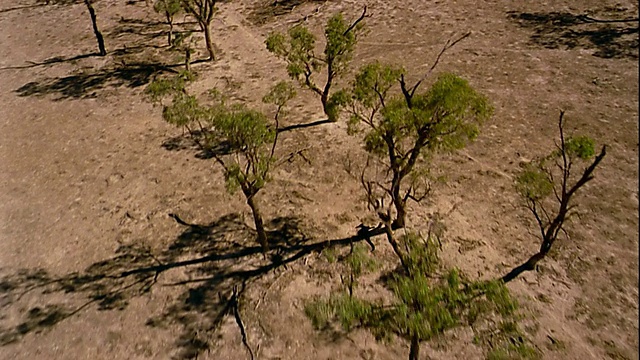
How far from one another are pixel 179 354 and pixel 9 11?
34.7 meters

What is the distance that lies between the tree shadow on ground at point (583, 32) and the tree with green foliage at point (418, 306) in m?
16.6

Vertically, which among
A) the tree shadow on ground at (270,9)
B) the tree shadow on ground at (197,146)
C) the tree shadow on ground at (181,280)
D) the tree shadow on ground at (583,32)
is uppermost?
the tree shadow on ground at (583,32)

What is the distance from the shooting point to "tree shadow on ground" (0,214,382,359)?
1680cm

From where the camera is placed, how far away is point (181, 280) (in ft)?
59.1

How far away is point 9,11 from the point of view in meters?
38.7

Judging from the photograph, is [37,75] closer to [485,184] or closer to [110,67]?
[110,67]

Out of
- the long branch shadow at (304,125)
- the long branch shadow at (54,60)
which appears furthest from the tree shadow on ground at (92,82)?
the long branch shadow at (304,125)

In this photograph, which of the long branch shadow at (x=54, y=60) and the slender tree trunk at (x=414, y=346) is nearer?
the slender tree trunk at (x=414, y=346)

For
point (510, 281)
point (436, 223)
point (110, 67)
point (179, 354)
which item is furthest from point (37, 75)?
point (510, 281)

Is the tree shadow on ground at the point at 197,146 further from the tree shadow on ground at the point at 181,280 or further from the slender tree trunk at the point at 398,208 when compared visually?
the slender tree trunk at the point at 398,208

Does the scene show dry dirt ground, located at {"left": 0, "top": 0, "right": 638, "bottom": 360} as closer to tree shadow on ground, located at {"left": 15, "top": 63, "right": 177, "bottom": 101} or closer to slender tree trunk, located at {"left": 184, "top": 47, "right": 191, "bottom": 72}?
tree shadow on ground, located at {"left": 15, "top": 63, "right": 177, "bottom": 101}

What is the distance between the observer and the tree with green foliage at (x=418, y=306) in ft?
37.1

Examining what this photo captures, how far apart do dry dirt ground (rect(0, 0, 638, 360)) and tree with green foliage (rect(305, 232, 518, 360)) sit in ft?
2.21

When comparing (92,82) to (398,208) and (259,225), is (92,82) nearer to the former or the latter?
(259,225)
